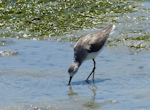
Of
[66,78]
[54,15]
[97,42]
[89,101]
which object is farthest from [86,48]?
[54,15]

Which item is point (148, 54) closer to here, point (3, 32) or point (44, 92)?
point (44, 92)

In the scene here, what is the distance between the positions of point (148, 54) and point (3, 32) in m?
5.24

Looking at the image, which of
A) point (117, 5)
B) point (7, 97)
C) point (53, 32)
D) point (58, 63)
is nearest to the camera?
point (7, 97)

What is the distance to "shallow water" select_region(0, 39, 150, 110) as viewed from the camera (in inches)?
236

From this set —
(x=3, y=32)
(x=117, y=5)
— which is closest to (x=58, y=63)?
(x=3, y=32)

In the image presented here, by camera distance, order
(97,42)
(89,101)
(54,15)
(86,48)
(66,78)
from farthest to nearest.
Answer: (54,15)
(97,42)
(86,48)
(66,78)
(89,101)

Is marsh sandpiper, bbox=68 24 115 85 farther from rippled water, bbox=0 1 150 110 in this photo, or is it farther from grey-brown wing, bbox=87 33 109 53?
rippled water, bbox=0 1 150 110

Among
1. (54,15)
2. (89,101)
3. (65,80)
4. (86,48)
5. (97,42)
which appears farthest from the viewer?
(54,15)

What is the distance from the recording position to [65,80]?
7668 millimetres

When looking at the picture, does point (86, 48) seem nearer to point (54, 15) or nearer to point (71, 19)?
point (71, 19)

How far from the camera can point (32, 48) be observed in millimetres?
10273

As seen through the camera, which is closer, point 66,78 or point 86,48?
point 66,78

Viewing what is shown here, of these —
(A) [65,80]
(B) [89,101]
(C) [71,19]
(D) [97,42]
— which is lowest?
(A) [65,80]

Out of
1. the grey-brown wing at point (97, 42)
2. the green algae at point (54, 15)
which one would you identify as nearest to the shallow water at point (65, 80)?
the grey-brown wing at point (97, 42)
